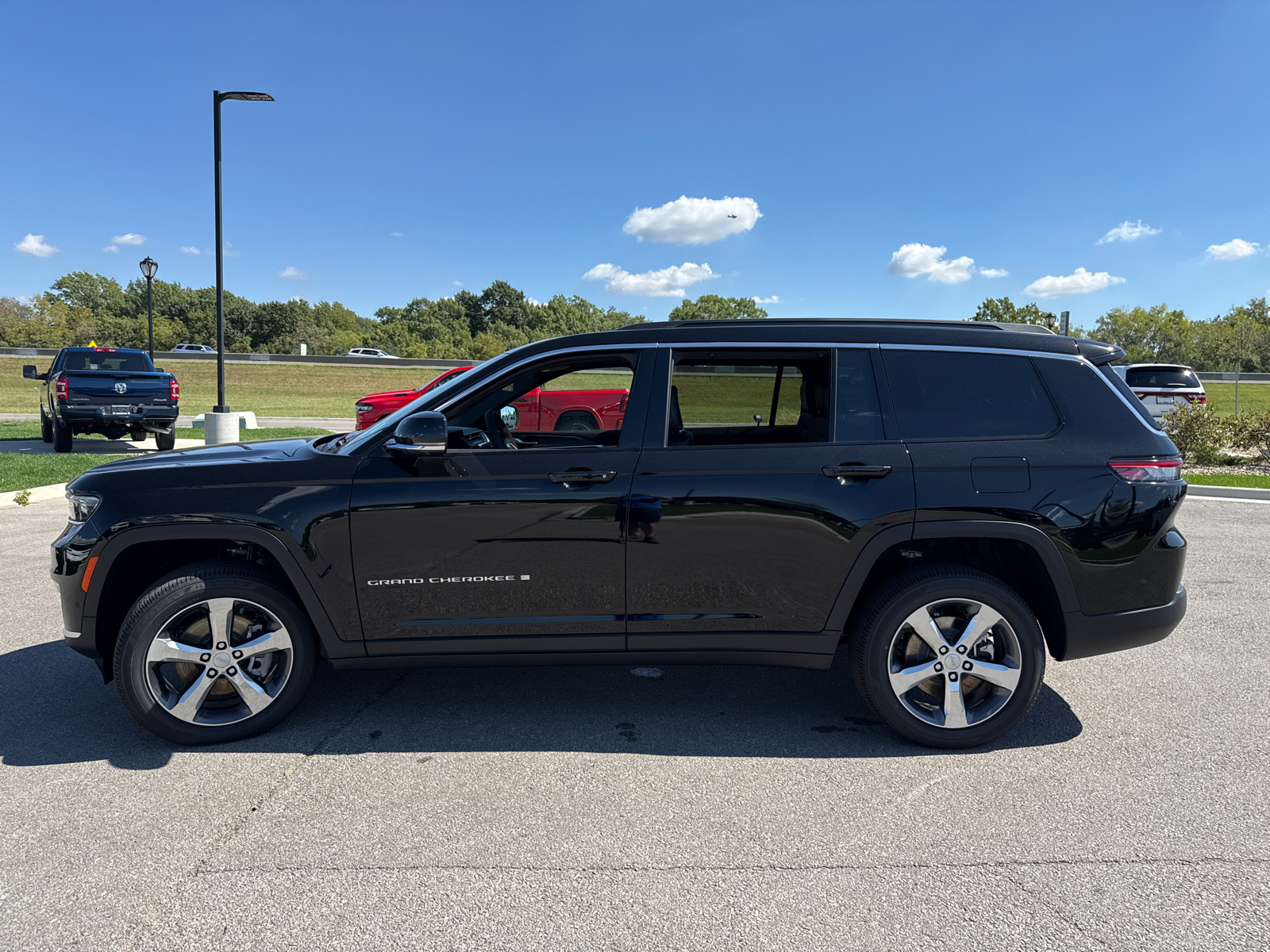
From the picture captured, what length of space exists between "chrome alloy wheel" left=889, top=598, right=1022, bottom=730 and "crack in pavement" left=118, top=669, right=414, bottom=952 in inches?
96.1

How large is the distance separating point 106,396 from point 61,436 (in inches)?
50.1

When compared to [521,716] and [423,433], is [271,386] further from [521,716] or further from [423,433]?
[423,433]

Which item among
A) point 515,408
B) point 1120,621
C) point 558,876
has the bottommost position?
point 558,876

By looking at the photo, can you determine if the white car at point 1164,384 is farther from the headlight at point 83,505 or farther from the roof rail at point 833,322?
the headlight at point 83,505

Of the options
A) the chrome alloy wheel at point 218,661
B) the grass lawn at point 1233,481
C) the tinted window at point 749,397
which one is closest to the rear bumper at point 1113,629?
the tinted window at point 749,397

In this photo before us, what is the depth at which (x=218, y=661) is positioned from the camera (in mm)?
3572

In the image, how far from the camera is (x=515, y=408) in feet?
14.4

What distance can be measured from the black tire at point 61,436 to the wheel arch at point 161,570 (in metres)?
13.9

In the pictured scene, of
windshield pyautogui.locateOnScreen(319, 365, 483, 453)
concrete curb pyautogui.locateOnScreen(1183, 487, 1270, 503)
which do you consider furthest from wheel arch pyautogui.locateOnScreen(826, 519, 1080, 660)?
concrete curb pyautogui.locateOnScreen(1183, 487, 1270, 503)

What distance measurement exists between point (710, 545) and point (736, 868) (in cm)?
126

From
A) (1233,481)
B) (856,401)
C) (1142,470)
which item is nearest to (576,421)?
(856,401)

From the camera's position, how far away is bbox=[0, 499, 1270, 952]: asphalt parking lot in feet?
8.00

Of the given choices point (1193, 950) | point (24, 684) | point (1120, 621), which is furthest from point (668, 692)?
point (24, 684)

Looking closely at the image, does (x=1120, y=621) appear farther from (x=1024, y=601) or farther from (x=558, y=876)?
(x=558, y=876)
